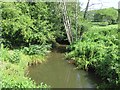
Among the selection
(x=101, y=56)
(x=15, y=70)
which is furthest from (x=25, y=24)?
(x=15, y=70)

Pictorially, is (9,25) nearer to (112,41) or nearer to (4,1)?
(4,1)

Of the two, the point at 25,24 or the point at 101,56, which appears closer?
the point at 101,56

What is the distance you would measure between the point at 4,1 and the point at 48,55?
3671 mm

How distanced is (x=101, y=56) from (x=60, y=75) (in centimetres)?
184

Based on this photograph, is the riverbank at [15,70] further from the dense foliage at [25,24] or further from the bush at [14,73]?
the dense foliage at [25,24]

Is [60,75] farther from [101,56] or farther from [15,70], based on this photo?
[15,70]

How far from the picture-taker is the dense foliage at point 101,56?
869 cm

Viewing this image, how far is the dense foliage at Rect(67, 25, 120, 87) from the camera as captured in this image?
869cm

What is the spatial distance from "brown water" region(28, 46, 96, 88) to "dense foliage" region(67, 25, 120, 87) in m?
0.43

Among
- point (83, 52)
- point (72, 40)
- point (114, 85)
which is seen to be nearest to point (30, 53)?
point (83, 52)

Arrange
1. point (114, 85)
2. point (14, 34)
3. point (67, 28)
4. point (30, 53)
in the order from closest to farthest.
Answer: point (114, 85) → point (30, 53) → point (14, 34) → point (67, 28)

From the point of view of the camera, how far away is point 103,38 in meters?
13.9

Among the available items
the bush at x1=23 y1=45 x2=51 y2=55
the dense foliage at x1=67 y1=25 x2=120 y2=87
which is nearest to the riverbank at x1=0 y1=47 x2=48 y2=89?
the bush at x1=23 y1=45 x2=51 y2=55

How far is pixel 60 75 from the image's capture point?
11172 mm
